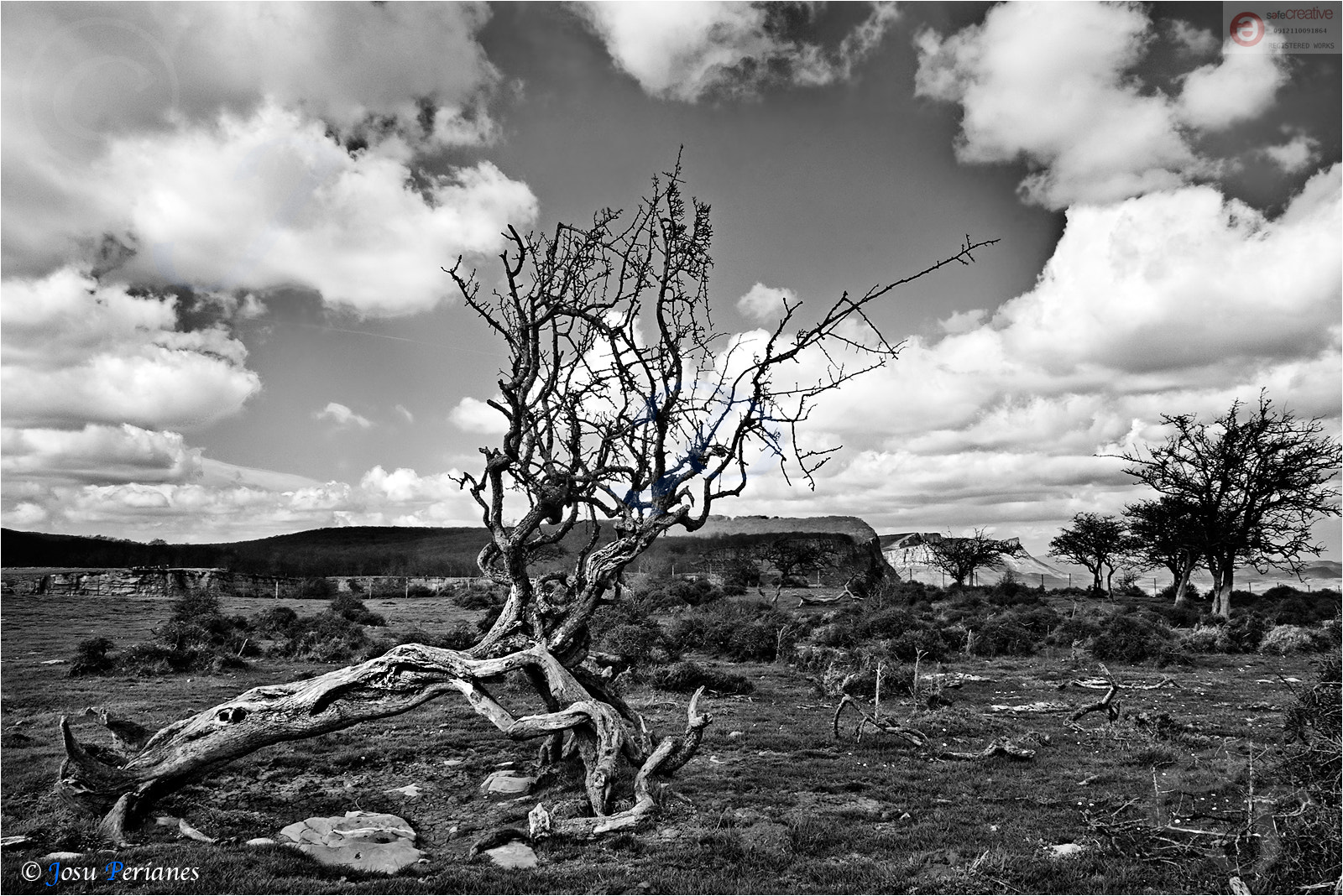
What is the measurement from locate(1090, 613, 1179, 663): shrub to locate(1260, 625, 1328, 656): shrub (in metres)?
3.10

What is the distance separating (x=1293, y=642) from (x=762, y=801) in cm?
2499

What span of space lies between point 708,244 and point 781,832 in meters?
6.76

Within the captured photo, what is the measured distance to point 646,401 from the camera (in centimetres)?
912

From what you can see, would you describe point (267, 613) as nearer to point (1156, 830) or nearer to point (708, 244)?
point (708, 244)

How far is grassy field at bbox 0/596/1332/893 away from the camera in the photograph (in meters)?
5.77

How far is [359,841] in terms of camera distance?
21.0 feet

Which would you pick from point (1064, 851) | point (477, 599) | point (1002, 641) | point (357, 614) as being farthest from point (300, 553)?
point (1064, 851)

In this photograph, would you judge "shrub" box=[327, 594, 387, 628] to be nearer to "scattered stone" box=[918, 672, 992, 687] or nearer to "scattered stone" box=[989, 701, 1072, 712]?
"scattered stone" box=[918, 672, 992, 687]

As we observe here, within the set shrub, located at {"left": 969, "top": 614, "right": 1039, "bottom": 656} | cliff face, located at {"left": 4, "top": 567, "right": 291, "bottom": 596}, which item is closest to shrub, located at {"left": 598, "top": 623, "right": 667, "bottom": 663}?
shrub, located at {"left": 969, "top": 614, "right": 1039, "bottom": 656}

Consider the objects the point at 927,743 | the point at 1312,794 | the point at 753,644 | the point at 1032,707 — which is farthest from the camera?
the point at 753,644

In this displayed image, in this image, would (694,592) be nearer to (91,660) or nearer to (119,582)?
(91,660)

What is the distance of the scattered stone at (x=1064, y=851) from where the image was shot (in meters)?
6.28

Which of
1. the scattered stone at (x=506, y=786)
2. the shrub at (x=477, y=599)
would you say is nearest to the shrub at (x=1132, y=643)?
the scattered stone at (x=506, y=786)

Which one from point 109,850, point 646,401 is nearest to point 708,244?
point 646,401
